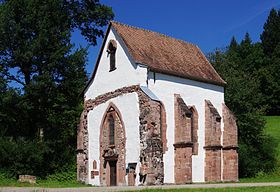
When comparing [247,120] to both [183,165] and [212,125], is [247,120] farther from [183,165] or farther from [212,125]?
[183,165]

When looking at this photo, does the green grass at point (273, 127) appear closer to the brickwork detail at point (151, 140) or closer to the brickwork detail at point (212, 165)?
the brickwork detail at point (212, 165)

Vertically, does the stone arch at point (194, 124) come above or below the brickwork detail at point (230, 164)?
above

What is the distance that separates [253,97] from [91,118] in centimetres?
1886

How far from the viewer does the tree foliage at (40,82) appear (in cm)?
3562

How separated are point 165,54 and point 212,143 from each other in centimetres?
719

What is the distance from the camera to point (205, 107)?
108 feet

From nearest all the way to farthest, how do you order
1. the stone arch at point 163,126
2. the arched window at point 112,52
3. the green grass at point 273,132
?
the stone arch at point 163,126, the arched window at point 112,52, the green grass at point 273,132

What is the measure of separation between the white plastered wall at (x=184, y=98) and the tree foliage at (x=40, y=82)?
10.7 meters

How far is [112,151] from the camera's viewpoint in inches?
1201

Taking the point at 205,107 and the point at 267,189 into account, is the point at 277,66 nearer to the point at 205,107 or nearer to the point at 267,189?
the point at 205,107

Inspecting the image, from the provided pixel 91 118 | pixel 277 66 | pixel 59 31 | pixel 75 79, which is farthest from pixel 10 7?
pixel 277 66

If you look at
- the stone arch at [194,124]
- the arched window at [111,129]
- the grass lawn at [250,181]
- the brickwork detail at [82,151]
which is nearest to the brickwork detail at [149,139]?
the arched window at [111,129]

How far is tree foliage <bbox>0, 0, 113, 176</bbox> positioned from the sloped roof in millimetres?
7566

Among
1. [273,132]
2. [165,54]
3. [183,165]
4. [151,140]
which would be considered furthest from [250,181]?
[273,132]
